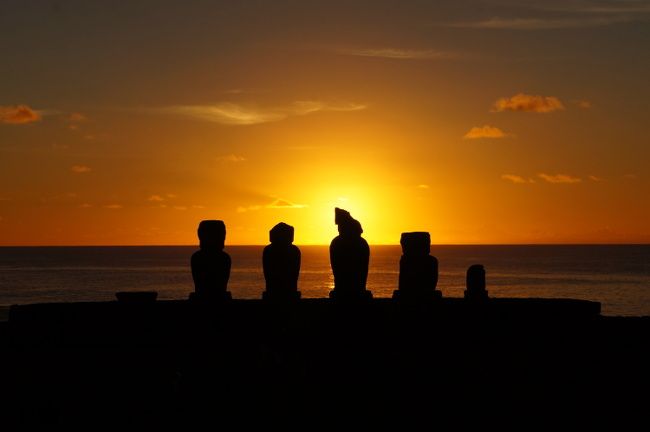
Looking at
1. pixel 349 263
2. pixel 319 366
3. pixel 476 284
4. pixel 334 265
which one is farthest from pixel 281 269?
pixel 476 284

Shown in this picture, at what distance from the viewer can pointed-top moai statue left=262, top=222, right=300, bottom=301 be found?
709 inches

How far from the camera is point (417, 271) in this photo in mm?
18344

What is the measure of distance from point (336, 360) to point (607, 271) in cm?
15473

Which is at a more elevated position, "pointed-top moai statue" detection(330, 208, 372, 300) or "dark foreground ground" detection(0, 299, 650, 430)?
"pointed-top moai statue" detection(330, 208, 372, 300)

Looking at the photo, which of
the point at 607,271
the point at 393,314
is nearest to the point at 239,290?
the point at 607,271

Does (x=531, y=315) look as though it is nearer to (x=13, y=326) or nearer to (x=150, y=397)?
(x=150, y=397)

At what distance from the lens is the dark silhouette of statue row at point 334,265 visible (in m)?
17.8

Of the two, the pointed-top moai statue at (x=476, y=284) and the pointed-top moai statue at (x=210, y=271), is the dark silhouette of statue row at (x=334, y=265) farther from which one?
the pointed-top moai statue at (x=476, y=284)

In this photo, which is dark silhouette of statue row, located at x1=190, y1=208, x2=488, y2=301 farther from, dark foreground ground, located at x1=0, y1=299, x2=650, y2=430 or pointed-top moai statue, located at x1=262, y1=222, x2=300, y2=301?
dark foreground ground, located at x1=0, y1=299, x2=650, y2=430

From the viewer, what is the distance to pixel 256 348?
53.4 feet

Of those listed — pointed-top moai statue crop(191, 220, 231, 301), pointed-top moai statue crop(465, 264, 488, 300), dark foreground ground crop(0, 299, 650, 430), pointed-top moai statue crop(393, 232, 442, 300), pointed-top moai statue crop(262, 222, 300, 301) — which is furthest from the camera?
pointed-top moai statue crop(465, 264, 488, 300)

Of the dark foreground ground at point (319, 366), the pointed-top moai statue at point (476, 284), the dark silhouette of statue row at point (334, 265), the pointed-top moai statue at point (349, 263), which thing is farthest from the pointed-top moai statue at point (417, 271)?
the pointed-top moai statue at point (476, 284)

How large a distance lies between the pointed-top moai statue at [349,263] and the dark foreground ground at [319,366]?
33 cm

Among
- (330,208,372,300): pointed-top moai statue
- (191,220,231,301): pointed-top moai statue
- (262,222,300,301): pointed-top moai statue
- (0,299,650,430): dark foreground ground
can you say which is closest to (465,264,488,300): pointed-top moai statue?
(0,299,650,430): dark foreground ground
